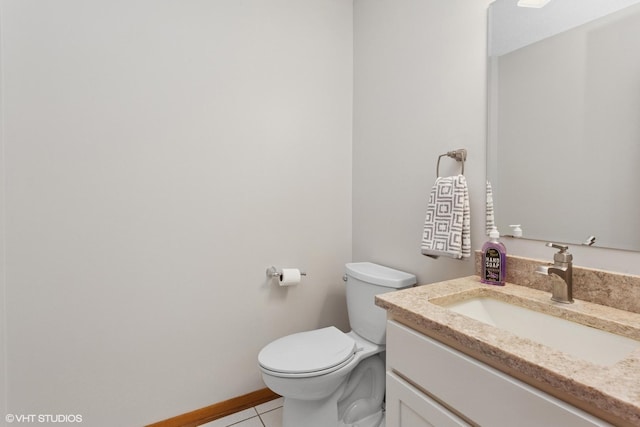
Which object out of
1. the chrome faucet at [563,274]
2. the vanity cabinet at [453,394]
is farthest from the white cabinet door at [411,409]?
the chrome faucet at [563,274]

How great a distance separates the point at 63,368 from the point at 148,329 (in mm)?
338

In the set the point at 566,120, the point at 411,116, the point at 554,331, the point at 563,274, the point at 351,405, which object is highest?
the point at 411,116

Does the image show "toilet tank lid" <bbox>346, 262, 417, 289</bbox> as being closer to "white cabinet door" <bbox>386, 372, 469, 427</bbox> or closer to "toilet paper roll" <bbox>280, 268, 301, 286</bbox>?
"toilet paper roll" <bbox>280, 268, 301, 286</bbox>

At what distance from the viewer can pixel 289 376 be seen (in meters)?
1.23

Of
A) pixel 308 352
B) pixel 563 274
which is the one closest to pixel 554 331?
pixel 563 274

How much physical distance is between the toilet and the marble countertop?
482 mm

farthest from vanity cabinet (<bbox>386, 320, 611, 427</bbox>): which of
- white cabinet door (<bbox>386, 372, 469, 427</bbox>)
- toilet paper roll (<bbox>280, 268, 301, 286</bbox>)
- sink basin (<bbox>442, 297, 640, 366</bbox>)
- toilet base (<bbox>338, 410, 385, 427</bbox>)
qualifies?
toilet paper roll (<bbox>280, 268, 301, 286</bbox>)

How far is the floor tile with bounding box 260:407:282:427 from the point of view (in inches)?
62.0

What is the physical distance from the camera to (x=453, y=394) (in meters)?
0.76

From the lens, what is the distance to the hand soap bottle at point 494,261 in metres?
1.10

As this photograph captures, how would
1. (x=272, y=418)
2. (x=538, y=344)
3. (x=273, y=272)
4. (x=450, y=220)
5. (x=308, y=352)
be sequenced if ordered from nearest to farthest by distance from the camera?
(x=538, y=344)
(x=450, y=220)
(x=308, y=352)
(x=272, y=418)
(x=273, y=272)

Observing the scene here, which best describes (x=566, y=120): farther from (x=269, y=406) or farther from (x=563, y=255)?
(x=269, y=406)

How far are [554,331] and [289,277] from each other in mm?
1182

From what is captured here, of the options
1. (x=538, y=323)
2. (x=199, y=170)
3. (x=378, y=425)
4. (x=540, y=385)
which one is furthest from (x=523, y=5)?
(x=378, y=425)
